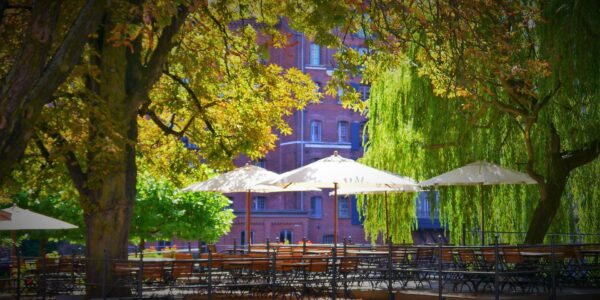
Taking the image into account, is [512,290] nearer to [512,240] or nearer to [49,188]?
[512,240]

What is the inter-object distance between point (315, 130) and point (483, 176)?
44058 mm

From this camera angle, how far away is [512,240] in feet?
81.9

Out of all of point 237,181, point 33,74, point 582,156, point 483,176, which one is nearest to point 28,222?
point 237,181

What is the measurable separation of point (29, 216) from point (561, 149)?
13.4 m

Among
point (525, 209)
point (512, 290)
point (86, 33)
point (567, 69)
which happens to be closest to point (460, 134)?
point (525, 209)

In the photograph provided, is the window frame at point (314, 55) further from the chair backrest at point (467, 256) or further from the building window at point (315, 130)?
Result: the chair backrest at point (467, 256)

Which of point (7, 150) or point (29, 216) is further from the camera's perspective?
point (29, 216)

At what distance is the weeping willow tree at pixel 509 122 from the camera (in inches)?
807

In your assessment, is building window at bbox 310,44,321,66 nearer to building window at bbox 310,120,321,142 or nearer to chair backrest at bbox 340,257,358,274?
building window at bbox 310,120,321,142

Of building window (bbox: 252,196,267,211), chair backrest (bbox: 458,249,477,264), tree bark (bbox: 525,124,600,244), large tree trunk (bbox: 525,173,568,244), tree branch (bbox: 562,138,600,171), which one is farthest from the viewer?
building window (bbox: 252,196,267,211)

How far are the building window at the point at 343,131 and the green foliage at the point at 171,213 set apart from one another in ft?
88.9

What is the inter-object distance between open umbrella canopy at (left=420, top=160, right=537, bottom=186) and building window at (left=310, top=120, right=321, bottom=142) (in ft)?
140

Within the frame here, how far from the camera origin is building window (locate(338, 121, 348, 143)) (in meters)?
66.8

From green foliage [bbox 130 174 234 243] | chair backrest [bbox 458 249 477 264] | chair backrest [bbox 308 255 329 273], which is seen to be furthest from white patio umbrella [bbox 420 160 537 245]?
green foliage [bbox 130 174 234 243]
